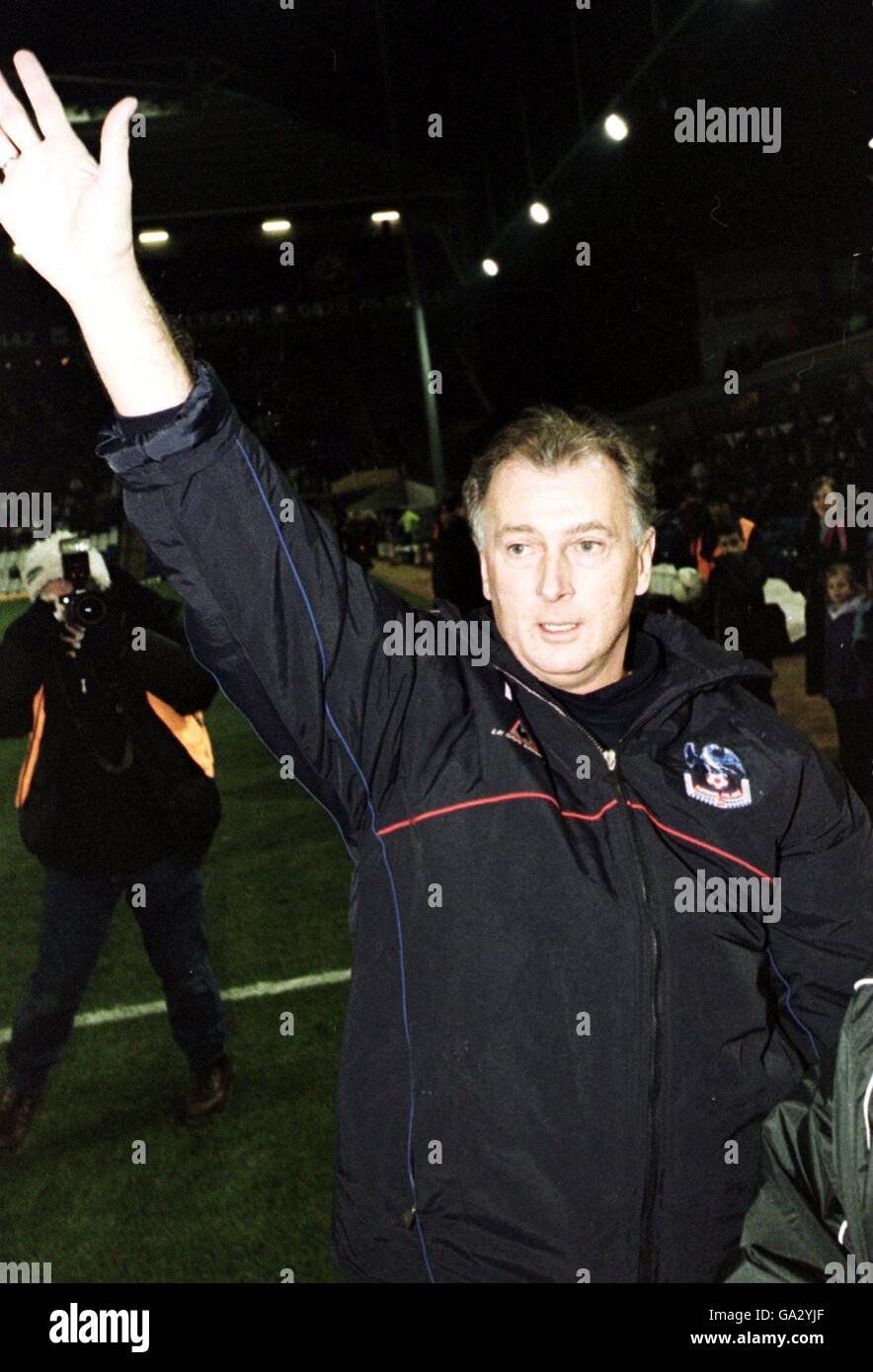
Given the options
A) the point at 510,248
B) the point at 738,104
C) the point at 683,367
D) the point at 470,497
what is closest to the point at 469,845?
the point at 470,497

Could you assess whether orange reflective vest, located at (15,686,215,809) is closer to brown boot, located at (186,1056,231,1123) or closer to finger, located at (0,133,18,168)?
brown boot, located at (186,1056,231,1123)

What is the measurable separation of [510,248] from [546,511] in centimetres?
2059

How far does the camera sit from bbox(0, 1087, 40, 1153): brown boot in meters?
3.80

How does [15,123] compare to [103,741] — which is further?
[103,741]

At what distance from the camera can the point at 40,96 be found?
129 cm

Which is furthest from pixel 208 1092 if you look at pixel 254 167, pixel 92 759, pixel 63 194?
pixel 254 167

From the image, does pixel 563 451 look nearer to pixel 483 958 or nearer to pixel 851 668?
pixel 483 958

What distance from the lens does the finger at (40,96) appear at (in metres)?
1.28

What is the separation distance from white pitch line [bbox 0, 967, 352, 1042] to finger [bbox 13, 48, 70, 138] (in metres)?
4.06

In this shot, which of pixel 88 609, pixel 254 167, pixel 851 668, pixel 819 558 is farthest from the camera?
pixel 254 167

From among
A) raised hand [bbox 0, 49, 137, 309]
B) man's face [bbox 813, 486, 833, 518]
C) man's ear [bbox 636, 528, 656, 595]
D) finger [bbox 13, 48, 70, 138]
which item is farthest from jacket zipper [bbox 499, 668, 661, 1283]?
man's face [bbox 813, 486, 833, 518]

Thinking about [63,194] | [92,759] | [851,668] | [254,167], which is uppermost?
[254,167]

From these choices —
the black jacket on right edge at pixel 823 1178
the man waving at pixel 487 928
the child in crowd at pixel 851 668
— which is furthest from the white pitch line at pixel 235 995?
the black jacket on right edge at pixel 823 1178

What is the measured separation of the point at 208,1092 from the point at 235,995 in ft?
3.21
